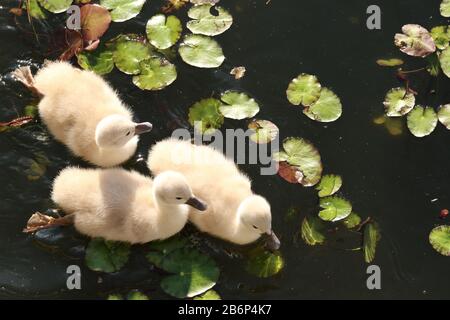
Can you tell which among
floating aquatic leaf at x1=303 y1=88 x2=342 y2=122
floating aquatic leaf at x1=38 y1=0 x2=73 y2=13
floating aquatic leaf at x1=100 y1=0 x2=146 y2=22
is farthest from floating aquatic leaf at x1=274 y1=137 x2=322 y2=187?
floating aquatic leaf at x1=38 y1=0 x2=73 y2=13

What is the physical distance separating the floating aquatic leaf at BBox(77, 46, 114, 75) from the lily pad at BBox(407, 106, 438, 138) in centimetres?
184

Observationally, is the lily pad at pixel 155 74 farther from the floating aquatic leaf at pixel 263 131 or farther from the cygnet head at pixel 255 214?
the cygnet head at pixel 255 214

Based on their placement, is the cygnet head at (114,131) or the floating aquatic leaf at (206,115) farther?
the floating aquatic leaf at (206,115)

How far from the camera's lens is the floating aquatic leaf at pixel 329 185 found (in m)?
3.70

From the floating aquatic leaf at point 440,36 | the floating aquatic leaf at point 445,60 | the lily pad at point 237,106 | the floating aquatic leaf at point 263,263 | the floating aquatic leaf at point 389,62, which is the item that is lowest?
the floating aquatic leaf at point 263,263

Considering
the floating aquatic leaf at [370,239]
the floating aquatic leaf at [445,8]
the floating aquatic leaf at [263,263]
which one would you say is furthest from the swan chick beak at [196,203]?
the floating aquatic leaf at [445,8]

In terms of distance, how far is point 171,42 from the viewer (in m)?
4.07

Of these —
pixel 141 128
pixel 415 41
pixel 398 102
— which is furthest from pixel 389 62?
pixel 141 128

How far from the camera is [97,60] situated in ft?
13.1

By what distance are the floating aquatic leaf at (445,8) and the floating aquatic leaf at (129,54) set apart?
6.40ft

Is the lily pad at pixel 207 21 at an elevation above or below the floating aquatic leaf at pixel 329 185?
above
